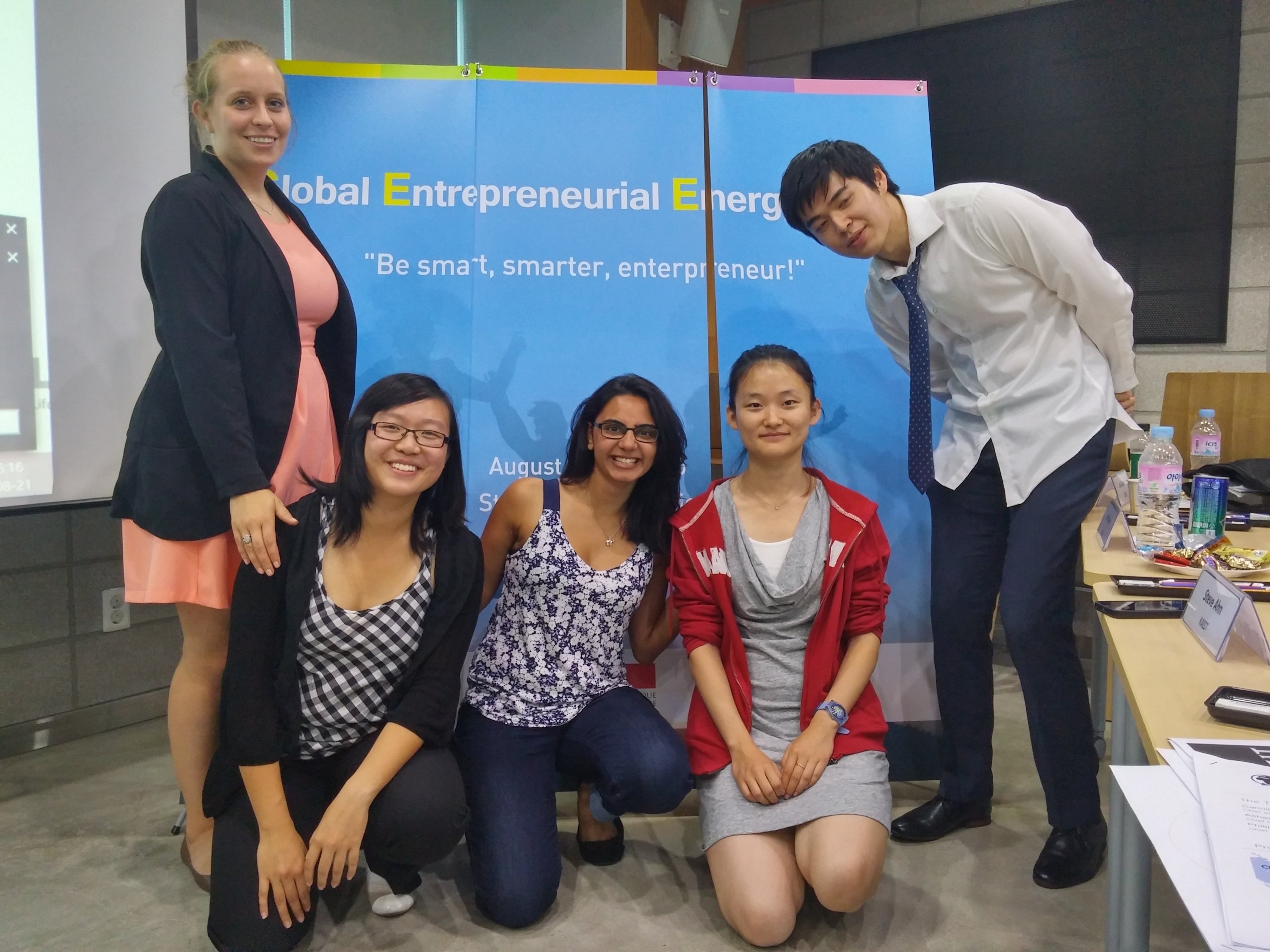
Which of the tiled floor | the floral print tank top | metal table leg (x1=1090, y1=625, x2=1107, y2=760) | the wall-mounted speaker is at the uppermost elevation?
the wall-mounted speaker

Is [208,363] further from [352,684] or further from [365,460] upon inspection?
[352,684]

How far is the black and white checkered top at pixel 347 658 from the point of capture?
1.52m

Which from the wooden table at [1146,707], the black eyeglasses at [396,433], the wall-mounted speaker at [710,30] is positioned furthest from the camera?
the wall-mounted speaker at [710,30]

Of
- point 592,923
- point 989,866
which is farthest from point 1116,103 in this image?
point 592,923

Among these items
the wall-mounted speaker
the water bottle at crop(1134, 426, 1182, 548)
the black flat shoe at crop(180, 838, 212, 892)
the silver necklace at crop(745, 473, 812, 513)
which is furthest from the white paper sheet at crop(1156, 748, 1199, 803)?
the wall-mounted speaker

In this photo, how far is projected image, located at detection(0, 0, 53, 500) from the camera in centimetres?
199

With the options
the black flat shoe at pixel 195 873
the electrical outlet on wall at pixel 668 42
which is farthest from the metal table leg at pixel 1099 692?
the electrical outlet on wall at pixel 668 42

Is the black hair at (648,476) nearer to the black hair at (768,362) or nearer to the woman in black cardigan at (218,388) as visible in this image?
the black hair at (768,362)

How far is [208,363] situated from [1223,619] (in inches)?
61.5

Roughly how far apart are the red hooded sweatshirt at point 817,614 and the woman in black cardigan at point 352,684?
43 cm

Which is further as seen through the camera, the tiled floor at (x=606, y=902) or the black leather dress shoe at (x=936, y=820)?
the black leather dress shoe at (x=936, y=820)

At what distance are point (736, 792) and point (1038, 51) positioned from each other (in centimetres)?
317

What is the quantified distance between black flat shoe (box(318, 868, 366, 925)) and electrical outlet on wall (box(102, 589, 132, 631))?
1.31m

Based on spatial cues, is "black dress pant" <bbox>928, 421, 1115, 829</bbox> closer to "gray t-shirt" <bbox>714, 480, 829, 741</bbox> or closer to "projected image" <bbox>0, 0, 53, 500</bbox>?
"gray t-shirt" <bbox>714, 480, 829, 741</bbox>
